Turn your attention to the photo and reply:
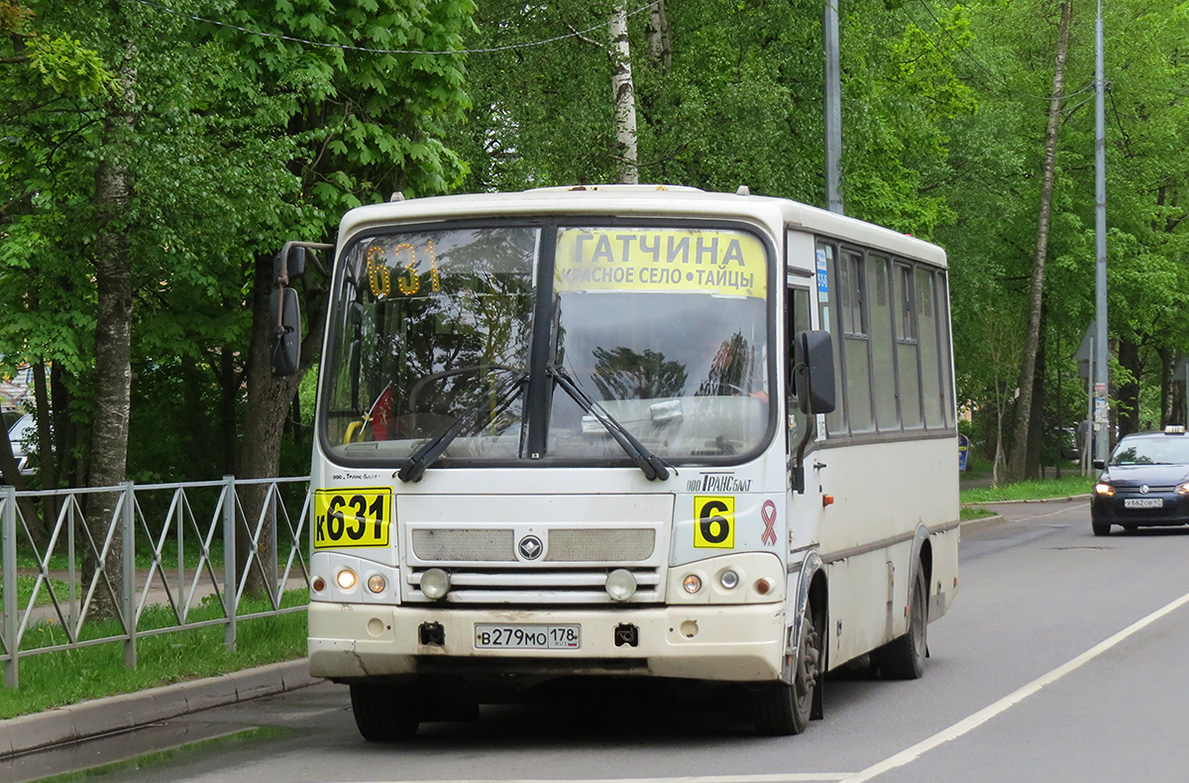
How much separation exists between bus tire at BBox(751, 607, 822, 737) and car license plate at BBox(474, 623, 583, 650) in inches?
46.4

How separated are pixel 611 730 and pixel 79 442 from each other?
22.7 m

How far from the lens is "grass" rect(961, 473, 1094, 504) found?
42438mm

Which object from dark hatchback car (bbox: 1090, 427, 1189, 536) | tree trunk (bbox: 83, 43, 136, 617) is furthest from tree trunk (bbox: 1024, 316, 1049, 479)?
tree trunk (bbox: 83, 43, 136, 617)

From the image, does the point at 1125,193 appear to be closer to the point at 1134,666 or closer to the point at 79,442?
the point at 79,442

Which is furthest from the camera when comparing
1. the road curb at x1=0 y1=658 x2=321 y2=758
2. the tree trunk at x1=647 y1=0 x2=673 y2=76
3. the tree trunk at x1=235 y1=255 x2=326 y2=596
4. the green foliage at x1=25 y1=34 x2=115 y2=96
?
the tree trunk at x1=647 y1=0 x2=673 y2=76

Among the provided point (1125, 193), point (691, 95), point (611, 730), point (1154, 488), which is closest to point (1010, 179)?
point (1125, 193)

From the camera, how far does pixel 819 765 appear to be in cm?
897

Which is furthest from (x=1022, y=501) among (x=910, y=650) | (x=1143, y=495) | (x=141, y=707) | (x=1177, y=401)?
(x=141, y=707)

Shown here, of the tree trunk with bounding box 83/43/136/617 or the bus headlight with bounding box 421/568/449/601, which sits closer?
the bus headlight with bounding box 421/568/449/601

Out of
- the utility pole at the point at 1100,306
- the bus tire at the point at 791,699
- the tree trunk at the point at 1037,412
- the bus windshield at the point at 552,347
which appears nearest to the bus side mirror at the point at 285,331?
the bus windshield at the point at 552,347

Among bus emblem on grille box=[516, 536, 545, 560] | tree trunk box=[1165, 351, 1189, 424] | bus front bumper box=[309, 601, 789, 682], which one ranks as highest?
tree trunk box=[1165, 351, 1189, 424]

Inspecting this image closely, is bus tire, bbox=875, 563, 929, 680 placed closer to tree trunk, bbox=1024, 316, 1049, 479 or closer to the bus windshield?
the bus windshield

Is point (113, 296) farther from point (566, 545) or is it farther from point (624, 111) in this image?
point (624, 111)

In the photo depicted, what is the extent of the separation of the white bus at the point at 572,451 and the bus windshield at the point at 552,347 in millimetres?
12
